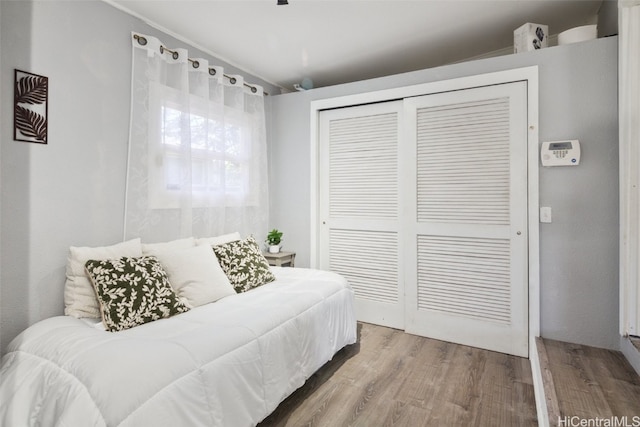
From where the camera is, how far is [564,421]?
1.54 m

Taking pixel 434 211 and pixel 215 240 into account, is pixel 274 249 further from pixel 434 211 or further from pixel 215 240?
pixel 434 211

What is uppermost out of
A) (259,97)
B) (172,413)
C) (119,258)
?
(259,97)

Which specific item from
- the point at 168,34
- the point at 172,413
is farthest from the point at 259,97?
the point at 172,413

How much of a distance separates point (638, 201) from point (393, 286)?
1887 millimetres

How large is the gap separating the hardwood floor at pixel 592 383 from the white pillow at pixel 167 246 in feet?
8.04

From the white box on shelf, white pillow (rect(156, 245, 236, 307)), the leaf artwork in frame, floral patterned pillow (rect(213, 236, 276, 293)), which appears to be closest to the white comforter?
white pillow (rect(156, 245, 236, 307))

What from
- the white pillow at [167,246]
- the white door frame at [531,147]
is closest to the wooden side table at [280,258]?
the white pillow at [167,246]

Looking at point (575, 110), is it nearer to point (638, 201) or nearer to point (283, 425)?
point (638, 201)

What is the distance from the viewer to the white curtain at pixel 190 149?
244 cm

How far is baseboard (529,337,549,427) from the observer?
1712mm

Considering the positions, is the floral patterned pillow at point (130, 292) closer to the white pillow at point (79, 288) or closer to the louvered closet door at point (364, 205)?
the white pillow at point (79, 288)

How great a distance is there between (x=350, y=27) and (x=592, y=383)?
9.56ft

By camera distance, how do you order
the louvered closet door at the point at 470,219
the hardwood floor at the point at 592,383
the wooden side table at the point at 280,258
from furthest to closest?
1. the wooden side table at the point at 280,258
2. the louvered closet door at the point at 470,219
3. the hardwood floor at the point at 592,383

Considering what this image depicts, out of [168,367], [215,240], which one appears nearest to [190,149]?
[215,240]
